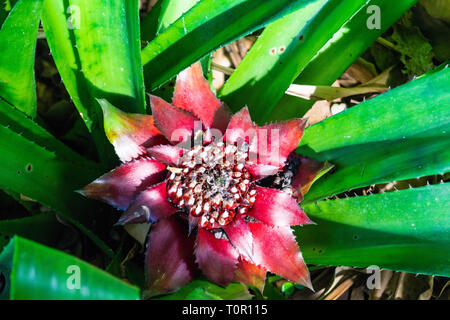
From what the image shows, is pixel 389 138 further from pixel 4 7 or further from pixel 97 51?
pixel 4 7

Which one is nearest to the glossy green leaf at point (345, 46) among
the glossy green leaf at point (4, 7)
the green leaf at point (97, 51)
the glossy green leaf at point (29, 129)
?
the green leaf at point (97, 51)

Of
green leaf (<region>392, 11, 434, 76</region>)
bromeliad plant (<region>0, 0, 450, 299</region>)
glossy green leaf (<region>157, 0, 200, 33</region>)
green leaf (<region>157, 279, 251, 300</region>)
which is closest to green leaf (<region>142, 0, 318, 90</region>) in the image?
bromeliad plant (<region>0, 0, 450, 299</region>)

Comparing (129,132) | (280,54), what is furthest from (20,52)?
(280,54)

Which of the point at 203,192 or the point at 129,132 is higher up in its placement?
the point at 129,132

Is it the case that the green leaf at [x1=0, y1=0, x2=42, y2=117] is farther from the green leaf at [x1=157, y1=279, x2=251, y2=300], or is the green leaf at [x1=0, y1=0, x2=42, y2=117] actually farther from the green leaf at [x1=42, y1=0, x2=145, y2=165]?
the green leaf at [x1=157, y1=279, x2=251, y2=300]

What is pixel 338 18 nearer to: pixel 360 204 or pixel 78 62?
pixel 360 204
